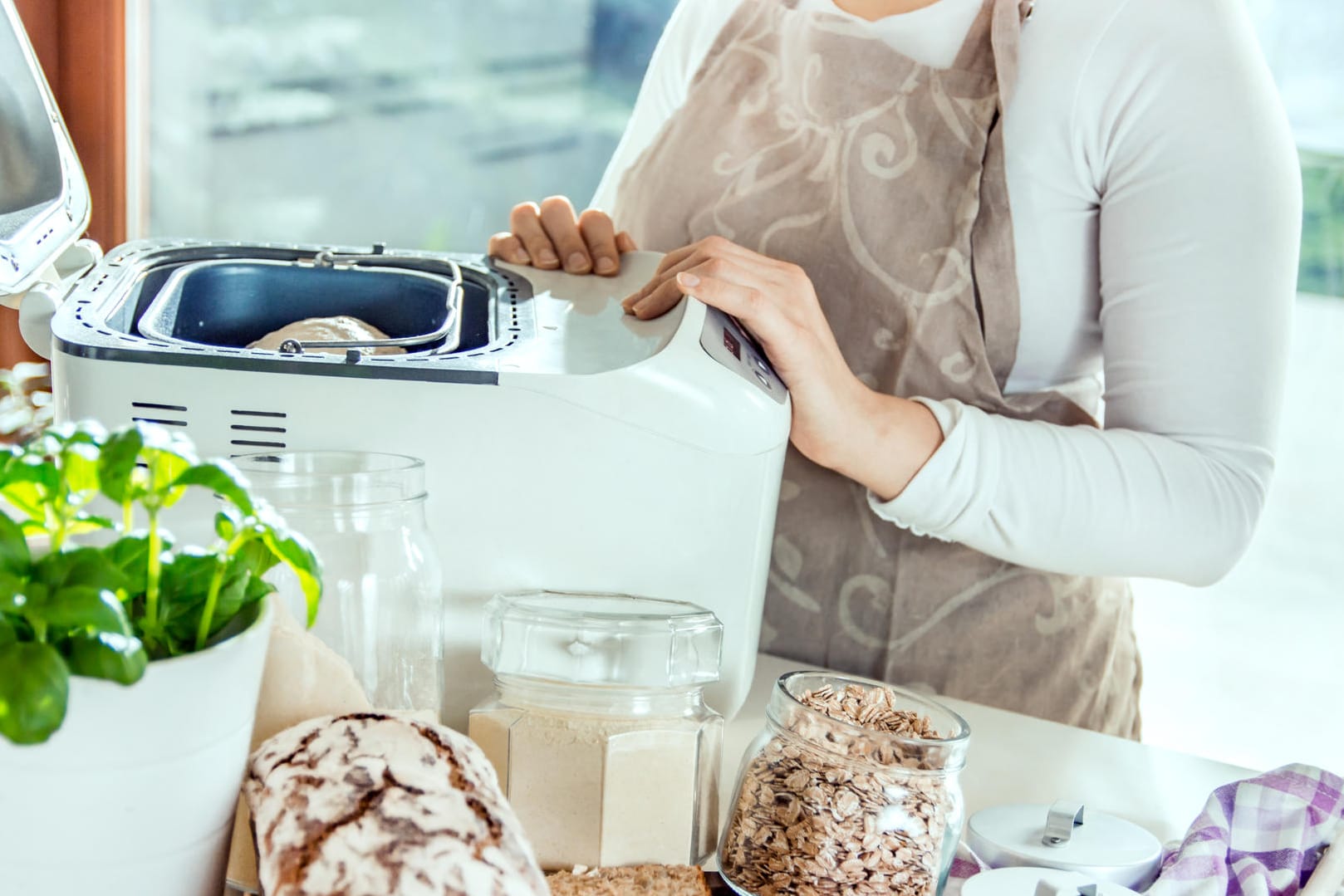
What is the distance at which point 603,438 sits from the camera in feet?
1.98

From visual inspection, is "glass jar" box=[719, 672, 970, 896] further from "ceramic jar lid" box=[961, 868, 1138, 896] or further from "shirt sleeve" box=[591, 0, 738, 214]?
"shirt sleeve" box=[591, 0, 738, 214]

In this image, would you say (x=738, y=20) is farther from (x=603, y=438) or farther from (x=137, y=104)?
(x=137, y=104)

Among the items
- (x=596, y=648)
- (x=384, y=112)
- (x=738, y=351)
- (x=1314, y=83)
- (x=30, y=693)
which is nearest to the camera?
(x=30, y=693)

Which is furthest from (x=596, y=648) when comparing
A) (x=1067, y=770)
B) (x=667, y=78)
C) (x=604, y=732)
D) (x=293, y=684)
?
(x=667, y=78)

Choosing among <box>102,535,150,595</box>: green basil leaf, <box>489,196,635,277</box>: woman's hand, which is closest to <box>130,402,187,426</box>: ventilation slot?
<box>102,535,150,595</box>: green basil leaf

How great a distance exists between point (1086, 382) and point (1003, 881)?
1.87 feet

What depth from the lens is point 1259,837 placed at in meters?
0.58

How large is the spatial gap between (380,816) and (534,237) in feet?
2.00

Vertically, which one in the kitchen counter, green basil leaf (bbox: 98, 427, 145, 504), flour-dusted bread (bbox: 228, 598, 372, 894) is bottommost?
the kitchen counter

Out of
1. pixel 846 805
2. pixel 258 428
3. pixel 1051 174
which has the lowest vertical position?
pixel 846 805

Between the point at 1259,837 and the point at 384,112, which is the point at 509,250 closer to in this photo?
the point at 1259,837

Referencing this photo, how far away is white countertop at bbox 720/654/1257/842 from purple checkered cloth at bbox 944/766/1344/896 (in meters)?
0.09

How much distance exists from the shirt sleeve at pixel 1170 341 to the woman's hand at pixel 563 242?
268 millimetres

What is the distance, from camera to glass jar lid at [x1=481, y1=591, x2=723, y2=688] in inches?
21.6
